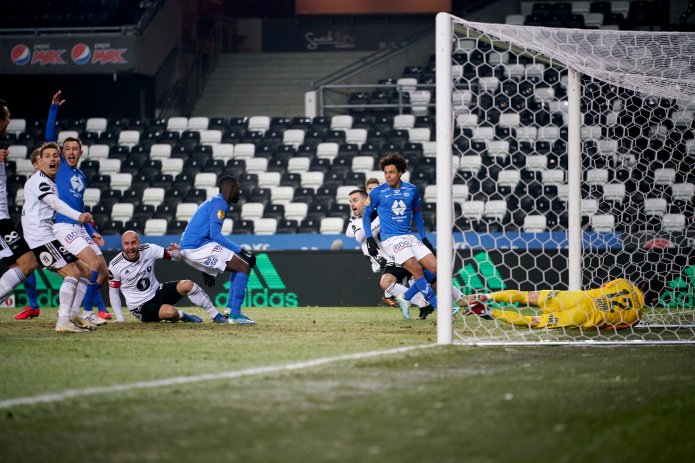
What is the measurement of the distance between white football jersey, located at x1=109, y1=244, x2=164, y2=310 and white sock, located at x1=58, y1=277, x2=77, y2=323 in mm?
1458

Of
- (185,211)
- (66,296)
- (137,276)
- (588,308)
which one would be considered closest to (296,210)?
(185,211)

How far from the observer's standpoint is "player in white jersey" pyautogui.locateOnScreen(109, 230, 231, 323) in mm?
10992

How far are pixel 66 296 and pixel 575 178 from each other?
5.21m

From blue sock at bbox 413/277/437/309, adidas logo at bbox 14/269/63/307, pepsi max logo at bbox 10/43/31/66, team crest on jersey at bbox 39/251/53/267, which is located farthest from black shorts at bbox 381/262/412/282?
pepsi max logo at bbox 10/43/31/66

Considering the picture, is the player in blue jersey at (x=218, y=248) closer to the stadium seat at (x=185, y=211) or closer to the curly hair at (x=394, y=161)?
the curly hair at (x=394, y=161)

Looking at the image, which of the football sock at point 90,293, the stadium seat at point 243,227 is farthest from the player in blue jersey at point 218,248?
the stadium seat at point 243,227

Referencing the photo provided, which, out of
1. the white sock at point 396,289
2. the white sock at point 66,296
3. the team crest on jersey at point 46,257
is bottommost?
the white sock at point 396,289

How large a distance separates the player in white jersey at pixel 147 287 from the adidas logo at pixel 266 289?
4466 mm

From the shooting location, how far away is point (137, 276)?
10992 millimetres

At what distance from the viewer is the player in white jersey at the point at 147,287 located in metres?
11.0

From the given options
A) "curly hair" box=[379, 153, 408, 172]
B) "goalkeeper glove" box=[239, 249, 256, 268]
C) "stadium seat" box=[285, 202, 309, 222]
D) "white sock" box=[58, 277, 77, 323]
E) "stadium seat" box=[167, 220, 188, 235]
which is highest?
"curly hair" box=[379, 153, 408, 172]

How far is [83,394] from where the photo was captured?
5.43m

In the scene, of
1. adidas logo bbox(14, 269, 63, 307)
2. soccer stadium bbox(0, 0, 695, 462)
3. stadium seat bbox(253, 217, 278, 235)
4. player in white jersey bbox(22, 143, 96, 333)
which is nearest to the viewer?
soccer stadium bbox(0, 0, 695, 462)

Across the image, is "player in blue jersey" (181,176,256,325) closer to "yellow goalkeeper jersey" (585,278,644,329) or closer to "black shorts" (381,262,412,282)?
"black shorts" (381,262,412,282)
